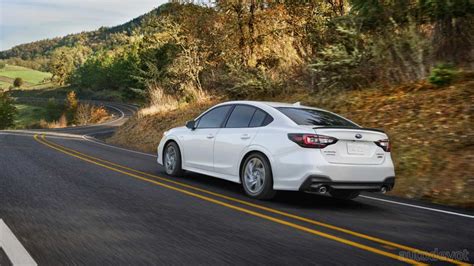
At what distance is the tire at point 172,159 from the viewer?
31.5 feet

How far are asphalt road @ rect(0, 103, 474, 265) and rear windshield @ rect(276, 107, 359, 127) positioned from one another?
1251mm

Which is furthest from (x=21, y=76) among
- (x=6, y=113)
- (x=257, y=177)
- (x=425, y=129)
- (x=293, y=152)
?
(x=293, y=152)

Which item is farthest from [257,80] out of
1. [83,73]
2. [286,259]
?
[83,73]

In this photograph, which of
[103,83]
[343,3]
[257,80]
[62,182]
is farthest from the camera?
[103,83]

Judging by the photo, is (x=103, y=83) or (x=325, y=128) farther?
(x=103, y=83)

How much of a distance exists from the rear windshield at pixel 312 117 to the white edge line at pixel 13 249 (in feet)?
13.9

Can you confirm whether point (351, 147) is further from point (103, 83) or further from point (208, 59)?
point (103, 83)

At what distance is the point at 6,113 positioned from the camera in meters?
84.2

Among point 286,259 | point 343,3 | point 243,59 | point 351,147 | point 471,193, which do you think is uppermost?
point 343,3

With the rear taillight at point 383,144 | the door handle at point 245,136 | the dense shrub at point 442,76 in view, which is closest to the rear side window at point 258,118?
the door handle at point 245,136

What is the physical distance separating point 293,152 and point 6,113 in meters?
88.0

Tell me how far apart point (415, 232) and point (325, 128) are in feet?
6.50

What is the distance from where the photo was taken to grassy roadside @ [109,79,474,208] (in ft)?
27.6

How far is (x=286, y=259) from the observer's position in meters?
4.26
